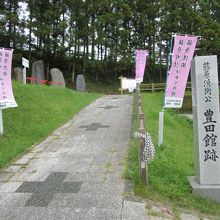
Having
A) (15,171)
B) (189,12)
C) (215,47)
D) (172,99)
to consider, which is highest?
(189,12)

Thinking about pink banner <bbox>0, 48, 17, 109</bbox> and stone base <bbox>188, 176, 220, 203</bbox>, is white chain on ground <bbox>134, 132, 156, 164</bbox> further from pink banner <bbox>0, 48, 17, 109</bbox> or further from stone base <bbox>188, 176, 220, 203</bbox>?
pink banner <bbox>0, 48, 17, 109</bbox>

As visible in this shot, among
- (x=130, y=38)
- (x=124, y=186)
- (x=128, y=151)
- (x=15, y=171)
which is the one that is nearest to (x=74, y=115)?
(x=128, y=151)

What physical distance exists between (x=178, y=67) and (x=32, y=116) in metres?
5.53

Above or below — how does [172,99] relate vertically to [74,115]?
above

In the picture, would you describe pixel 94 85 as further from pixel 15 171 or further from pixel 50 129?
pixel 15 171

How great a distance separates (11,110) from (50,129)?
1.68m

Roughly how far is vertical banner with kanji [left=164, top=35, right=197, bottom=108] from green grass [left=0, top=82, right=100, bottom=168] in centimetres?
341

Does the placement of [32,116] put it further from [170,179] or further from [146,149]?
[146,149]

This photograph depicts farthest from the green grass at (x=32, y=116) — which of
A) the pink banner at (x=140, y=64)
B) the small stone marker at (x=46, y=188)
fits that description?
the pink banner at (x=140, y=64)

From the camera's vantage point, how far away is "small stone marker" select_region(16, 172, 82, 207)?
16.6ft

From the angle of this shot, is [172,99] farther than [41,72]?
No

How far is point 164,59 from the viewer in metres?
33.2

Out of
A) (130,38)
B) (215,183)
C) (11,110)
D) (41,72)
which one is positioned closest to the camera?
(215,183)

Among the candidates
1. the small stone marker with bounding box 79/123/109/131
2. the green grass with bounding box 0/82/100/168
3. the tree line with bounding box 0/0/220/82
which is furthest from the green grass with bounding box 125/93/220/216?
the tree line with bounding box 0/0/220/82
